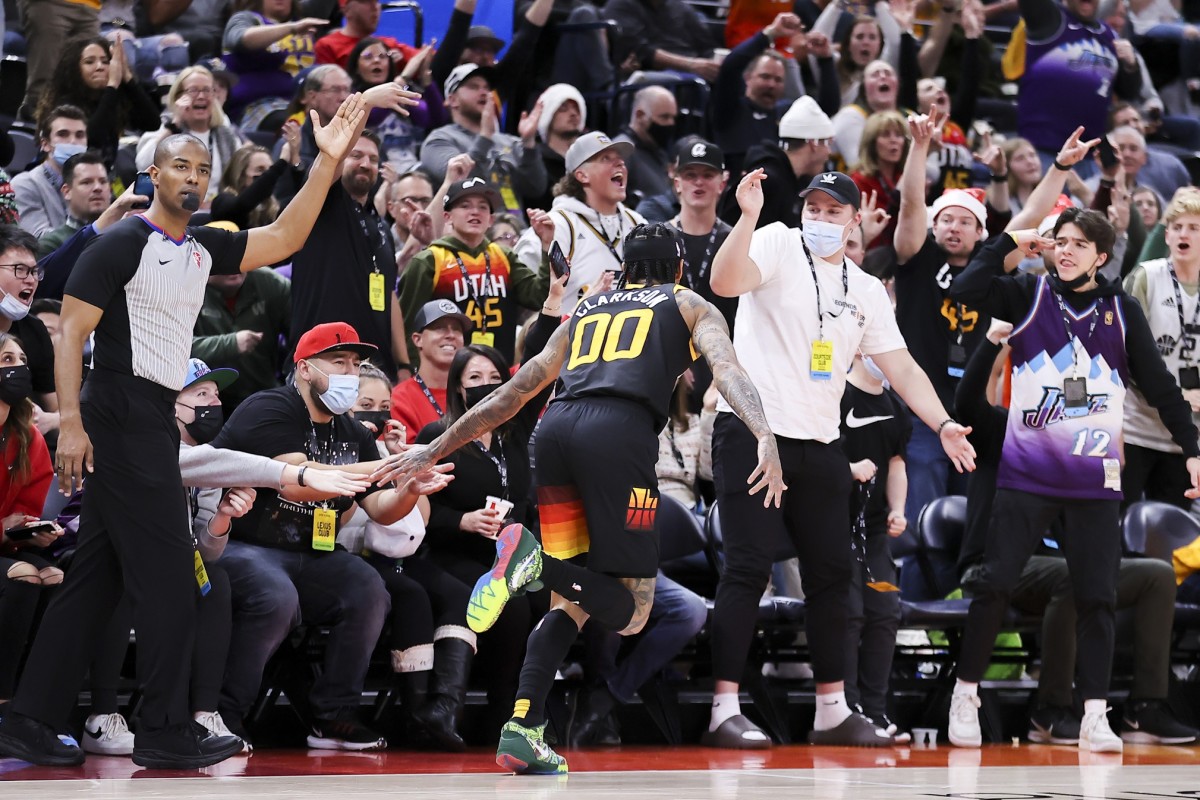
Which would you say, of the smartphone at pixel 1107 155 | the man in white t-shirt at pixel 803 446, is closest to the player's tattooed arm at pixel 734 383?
the man in white t-shirt at pixel 803 446

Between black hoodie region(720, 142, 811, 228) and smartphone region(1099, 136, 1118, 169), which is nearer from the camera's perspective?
black hoodie region(720, 142, 811, 228)

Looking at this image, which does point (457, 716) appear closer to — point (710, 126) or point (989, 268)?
point (989, 268)

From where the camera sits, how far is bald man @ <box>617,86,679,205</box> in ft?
35.1

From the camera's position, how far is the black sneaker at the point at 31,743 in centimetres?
554

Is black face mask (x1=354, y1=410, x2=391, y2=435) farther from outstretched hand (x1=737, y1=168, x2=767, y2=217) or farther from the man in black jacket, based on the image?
the man in black jacket

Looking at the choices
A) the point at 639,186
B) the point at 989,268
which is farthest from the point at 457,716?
the point at 639,186

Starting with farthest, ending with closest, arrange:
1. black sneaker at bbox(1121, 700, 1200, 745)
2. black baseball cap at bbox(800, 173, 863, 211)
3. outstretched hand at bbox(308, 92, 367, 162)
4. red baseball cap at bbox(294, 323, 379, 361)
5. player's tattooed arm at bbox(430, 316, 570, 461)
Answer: black sneaker at bbox(1121, 700, 1200, 745) < black baseball cap at bbox(800, 173, 863, 211) < red baseball cap at bbox(294, 323, 379, 361) < outstretched hand at bbox(308, 92, 367, 162) < player's tattooed arm at bbox(430, 316, 570, 461)

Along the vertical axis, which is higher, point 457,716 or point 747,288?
point 747,288

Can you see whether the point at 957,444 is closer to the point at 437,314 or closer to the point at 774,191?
the point at 437,314

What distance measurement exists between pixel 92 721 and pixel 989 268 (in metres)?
4.17

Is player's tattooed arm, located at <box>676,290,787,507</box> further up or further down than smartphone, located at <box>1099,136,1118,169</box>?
further up

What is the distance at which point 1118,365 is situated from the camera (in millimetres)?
7480

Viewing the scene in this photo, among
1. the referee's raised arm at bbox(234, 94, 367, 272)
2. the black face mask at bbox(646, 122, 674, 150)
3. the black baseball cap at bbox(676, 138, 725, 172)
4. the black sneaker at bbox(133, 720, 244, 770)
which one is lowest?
the black sneaker at bbox(133, 720, 244, 770)

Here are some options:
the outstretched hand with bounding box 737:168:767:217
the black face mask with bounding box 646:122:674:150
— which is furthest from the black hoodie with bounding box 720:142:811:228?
the outstretched hand with bounding box 737:168:767:217
